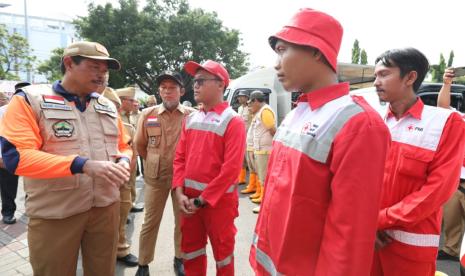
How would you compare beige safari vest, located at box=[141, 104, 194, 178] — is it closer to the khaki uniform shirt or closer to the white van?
the khaki uniform shirt

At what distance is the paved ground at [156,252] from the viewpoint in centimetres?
347

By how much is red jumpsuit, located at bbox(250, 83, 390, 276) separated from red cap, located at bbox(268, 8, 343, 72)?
171 millimetres

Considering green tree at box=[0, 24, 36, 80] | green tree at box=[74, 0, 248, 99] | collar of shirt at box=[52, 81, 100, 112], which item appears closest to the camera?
collar of shirt at box=[52, 81, 100, 112]

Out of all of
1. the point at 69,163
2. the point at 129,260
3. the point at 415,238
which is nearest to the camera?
the point at 415,238

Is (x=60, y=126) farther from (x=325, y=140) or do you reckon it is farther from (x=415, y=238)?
(x=415, y=238)

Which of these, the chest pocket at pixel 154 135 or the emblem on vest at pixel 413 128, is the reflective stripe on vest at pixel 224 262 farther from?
the emblem on vest at pixel 413 128

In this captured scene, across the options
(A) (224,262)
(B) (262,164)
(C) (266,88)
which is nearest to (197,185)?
(A) (224,262)

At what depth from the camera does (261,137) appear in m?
6.11

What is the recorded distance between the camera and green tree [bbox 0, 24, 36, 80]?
16.0 metres

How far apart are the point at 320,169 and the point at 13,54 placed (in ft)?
67.2

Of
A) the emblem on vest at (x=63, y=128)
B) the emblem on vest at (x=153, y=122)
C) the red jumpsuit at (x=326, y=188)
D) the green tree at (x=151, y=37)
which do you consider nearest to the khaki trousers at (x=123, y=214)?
the emblem on vest at (x=153, y=122)

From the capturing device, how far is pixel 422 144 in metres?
1.83

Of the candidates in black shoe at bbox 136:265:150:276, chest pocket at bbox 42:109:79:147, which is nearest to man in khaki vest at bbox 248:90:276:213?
black shoe at bbox 136:265:150:276

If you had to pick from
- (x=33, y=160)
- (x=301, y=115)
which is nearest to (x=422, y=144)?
(x=301, y=115)
